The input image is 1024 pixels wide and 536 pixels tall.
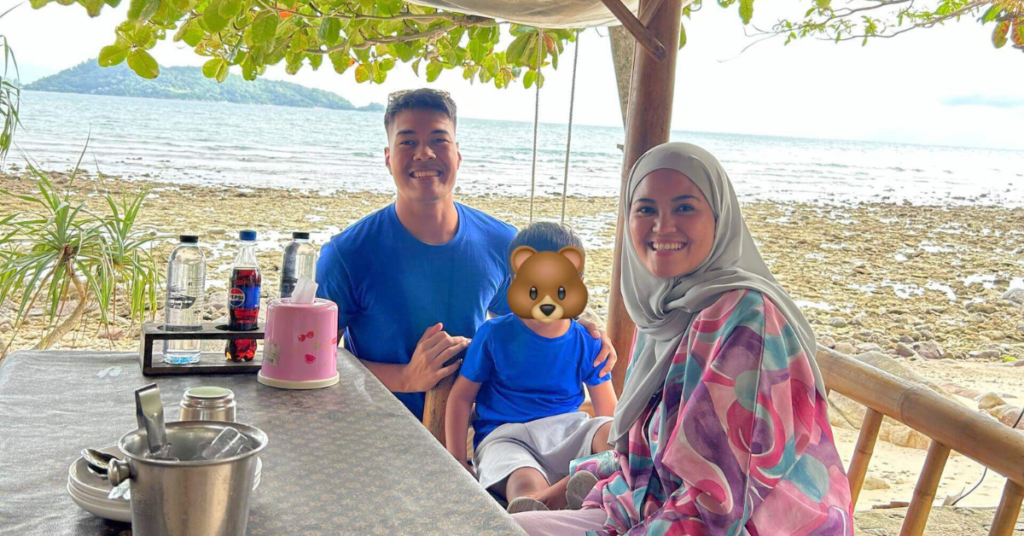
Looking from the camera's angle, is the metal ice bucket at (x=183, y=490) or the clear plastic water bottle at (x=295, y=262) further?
the clear plastic water bottle at (x=295, y=262)

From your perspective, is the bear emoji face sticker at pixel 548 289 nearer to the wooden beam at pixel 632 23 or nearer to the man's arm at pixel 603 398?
the wooden beam at pixel 632 23

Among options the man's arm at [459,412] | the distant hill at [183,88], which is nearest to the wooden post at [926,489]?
the man's arm at [459,412]

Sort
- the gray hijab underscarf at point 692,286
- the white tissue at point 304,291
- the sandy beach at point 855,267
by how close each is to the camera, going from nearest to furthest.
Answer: the gray hijab underscarf at point 692,286
the white tissue at point 304,291
the sandy beach at point 855,267

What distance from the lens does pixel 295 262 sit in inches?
72.9

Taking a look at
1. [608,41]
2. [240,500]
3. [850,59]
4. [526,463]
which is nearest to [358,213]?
[608,41]

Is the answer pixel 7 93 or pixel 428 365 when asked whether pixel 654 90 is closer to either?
pixel 428 365

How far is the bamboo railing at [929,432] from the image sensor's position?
1315 mm

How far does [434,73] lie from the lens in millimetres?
3076

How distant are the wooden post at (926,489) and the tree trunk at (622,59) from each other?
58.3 inches

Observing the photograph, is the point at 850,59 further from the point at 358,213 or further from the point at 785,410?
the point at 785,410

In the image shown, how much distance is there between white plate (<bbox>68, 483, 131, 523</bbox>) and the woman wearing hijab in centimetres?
83

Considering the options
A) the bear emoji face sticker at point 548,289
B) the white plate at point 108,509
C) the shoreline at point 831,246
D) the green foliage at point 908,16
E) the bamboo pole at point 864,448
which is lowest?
the shoreline at point 831,246

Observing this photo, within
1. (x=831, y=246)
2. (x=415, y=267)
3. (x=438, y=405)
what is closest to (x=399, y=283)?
(x=415, y=267)

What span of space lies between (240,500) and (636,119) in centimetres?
169
